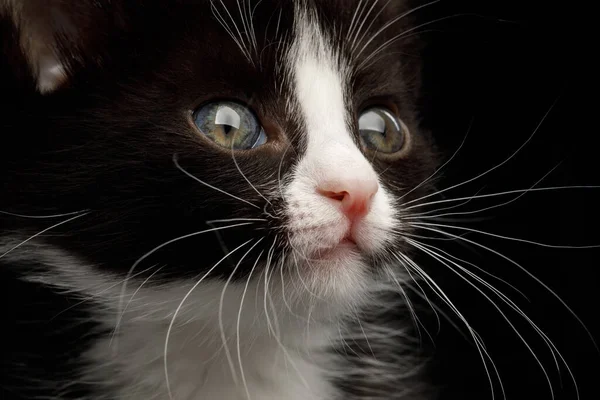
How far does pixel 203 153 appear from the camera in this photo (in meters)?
1.04

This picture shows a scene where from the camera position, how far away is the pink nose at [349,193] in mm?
1008

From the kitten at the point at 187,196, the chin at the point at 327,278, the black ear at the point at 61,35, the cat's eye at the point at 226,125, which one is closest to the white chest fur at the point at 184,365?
the kitten at the point at 187,196

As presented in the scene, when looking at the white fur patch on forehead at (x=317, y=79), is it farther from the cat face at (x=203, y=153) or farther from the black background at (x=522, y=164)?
the black background at (x=522, y=164)

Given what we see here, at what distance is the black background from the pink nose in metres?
0.59

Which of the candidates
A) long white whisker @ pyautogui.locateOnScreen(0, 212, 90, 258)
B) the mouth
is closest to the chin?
the mouth

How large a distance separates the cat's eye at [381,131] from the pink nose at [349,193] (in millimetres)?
218

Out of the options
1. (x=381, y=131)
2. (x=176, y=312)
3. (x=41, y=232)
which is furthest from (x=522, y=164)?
(x=41, y=232)

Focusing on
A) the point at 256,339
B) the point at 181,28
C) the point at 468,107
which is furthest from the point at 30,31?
the point at 468,107

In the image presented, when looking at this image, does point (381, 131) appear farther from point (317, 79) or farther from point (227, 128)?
point (227, 128)

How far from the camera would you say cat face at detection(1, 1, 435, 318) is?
102cm

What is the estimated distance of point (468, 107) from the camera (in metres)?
1.60

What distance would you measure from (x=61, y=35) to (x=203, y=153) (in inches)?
11.3

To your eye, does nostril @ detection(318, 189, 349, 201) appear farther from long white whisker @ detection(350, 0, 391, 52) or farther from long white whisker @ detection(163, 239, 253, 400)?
long white whisker @ detection(350, 0, 391, 52)

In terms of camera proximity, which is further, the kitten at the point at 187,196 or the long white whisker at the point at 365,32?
the long white whisker at the point at 365,32
